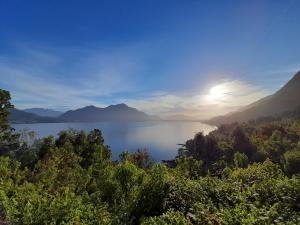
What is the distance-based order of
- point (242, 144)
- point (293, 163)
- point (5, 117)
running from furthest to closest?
1. point (242, 144)
2. point (293, 163)
3. point (5, 117)

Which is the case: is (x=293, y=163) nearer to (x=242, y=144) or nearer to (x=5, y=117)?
(x=242, y=144)

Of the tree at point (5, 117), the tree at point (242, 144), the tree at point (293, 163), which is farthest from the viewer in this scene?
the tree at point (242, 144)

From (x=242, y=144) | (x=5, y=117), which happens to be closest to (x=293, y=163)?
(x=242, y=144)

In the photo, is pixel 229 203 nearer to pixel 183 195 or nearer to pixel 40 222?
pixel 183 195

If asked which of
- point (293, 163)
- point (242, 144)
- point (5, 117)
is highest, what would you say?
point (5, 117)

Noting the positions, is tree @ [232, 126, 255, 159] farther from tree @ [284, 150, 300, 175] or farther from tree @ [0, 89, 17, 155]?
tree @ [0, 89, 17, 155]

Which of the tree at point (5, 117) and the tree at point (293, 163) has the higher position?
the tree at point (5, 117)

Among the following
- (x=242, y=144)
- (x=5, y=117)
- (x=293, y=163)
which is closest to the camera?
(x=5, y=117)

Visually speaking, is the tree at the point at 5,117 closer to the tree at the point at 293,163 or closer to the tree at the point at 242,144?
the tree at the point at 293,163

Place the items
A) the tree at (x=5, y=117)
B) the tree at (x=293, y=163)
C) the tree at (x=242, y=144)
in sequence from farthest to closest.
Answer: the tree at (x=242, y=144) → the tree at (x=293, y=163) → the tree at (x=5, y=117)

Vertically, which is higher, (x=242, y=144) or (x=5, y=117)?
(x=5, y=117)

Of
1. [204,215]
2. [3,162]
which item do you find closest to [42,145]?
[3,162]

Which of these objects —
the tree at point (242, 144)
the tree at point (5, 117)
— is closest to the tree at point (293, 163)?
the tree at point (242, 144)

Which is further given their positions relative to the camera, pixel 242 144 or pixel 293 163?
pixel 242 144
